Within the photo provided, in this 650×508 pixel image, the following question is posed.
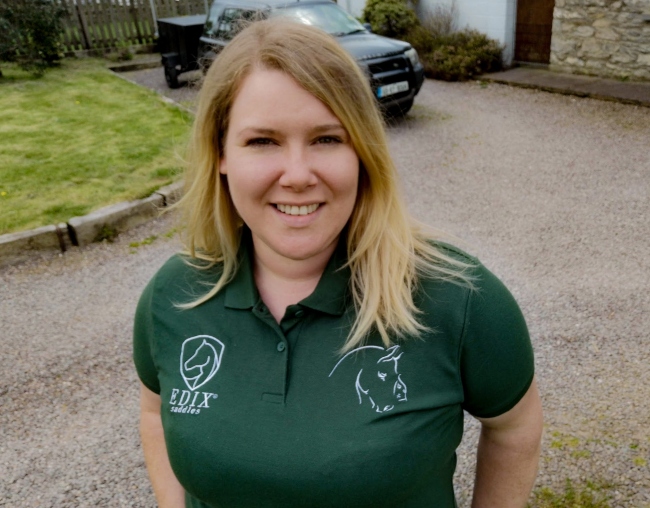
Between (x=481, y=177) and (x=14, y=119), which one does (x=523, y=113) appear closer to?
(x=481, y=177)

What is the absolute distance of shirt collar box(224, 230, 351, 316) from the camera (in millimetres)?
1484

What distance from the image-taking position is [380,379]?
1391 mm

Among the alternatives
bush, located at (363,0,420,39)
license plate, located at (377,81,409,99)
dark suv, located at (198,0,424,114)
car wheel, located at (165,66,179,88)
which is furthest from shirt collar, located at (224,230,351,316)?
bush, located at (363,0,420,39)

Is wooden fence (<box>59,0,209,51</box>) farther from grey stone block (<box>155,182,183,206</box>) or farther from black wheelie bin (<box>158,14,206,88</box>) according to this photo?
grey stone block (<box>155,182,183,206</box>)

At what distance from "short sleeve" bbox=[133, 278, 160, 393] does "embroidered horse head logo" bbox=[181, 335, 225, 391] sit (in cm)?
17

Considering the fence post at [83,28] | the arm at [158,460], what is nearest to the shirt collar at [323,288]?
the arm at [158,460]

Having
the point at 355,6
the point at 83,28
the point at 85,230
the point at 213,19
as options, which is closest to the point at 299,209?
the point at 85,230

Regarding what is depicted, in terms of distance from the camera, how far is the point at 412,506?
144 cm

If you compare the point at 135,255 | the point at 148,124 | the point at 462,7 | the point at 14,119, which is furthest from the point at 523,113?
the point at 14,119

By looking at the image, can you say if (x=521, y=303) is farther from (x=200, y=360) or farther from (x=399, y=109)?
(x=399, y=109)

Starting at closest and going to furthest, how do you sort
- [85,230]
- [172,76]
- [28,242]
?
[28,242] < [85,230] < [172,76]

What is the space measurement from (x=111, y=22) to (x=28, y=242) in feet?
42.1

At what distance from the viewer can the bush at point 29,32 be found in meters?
12.9

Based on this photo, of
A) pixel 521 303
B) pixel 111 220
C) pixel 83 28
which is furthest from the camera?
pixel 83 28
